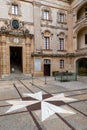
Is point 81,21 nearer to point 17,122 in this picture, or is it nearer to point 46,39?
point 46,39

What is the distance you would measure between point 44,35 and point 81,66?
25.5 ft

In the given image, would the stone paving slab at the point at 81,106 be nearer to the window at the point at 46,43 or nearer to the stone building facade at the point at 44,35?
the stone building facade at the point at 44,35

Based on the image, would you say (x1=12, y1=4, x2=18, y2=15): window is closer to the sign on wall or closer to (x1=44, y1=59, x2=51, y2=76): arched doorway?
the sign on wall

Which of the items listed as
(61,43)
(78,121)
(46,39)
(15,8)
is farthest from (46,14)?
(78,121)

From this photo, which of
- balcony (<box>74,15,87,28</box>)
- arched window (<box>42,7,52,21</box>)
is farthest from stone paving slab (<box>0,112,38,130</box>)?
arched window (<box>42,7,52,21</box>)

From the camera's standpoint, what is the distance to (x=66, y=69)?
21984 millimetres

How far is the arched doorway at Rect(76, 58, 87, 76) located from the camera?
802 inches

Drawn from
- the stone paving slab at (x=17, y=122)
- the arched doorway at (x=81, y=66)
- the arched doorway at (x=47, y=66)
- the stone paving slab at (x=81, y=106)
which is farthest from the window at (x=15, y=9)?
the stone paving slab at (x=17, y=122)

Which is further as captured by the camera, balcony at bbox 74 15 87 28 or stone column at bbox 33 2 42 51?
stone column at bbox 33 2 42 51

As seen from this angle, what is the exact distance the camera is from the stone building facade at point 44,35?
18359mm

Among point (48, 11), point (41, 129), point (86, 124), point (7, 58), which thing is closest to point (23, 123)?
point (41, 129)

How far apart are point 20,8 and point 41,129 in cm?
1845

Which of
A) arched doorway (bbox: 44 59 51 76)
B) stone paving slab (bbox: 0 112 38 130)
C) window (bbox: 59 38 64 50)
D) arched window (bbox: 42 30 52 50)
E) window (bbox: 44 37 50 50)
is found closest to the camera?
stone paving slab (bbox: 0 112 38 130)

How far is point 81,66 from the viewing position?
2170cm
